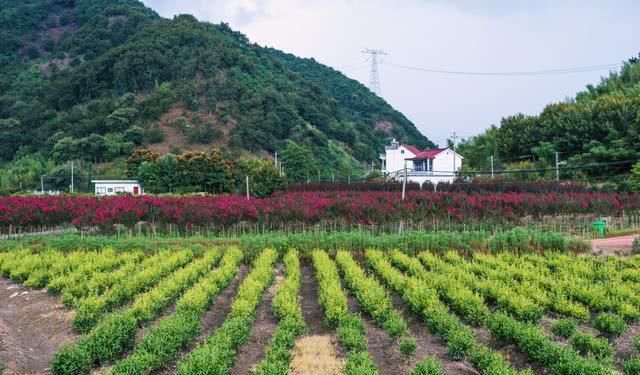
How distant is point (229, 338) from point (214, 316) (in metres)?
2.71

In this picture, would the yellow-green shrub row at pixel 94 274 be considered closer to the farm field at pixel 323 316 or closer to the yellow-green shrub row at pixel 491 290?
the farm field at pixel 323 316

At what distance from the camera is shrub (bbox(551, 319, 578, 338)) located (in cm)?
911

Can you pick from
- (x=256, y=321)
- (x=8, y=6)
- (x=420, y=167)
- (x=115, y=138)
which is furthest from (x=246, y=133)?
(x=8, y=6)

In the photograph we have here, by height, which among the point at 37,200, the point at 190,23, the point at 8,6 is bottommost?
the point at 37,200

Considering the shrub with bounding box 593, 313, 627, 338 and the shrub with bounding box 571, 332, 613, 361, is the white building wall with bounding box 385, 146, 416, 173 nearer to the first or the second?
the shrub with bounding box 593, 313, 627, 338

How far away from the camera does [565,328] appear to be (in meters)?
9.15

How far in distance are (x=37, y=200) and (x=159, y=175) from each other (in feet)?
75.0

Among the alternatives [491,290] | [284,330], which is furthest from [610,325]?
[284,330]

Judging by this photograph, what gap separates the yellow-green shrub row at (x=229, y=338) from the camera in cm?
718

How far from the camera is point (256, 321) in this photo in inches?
417

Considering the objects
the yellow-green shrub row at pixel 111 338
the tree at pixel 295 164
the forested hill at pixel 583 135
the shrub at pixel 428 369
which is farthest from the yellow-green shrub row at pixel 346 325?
the tree at pixel 295 164

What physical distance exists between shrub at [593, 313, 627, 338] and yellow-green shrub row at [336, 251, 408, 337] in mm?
3262

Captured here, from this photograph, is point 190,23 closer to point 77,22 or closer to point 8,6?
point 77,22

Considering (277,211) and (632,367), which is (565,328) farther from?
(277,211)
